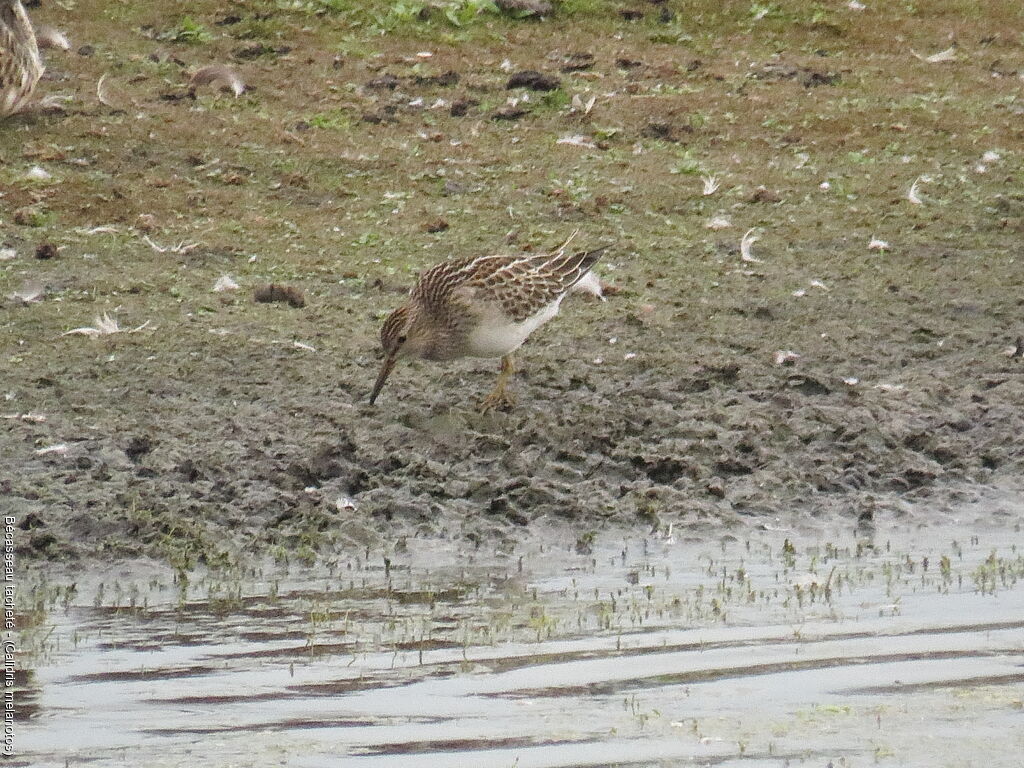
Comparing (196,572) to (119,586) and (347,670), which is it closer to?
(119,586)

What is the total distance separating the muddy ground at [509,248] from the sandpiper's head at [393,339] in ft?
0.60

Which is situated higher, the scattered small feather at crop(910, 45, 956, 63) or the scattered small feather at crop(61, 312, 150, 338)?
the scattered small feather at crop(910, 45, 956, 63)

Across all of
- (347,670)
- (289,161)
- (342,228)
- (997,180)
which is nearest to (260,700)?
(347,670)

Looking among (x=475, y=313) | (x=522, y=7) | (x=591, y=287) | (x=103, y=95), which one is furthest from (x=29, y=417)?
(x=522, y=7)

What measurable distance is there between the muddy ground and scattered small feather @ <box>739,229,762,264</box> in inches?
4.7

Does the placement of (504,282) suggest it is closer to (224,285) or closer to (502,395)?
(502,395)

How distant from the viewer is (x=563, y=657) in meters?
6.89

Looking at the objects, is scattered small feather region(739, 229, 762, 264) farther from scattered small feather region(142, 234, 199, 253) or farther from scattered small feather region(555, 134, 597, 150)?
scattered small feather region(142, 234, 199, 253)

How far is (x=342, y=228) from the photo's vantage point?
1219 centimetres

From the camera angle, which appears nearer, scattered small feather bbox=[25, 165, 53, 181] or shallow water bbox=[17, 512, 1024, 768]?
shallow water bbox=[17, 512, 1024, 768]

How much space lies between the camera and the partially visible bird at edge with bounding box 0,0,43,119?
12992mm

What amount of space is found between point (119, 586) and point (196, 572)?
0.33 meters

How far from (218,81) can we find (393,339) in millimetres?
5549

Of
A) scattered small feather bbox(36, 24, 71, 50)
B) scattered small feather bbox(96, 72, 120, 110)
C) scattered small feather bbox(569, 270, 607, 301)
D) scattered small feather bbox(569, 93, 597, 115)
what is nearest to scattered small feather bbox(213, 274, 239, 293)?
scattered small feather bbox(569, 270, 607, 301)
